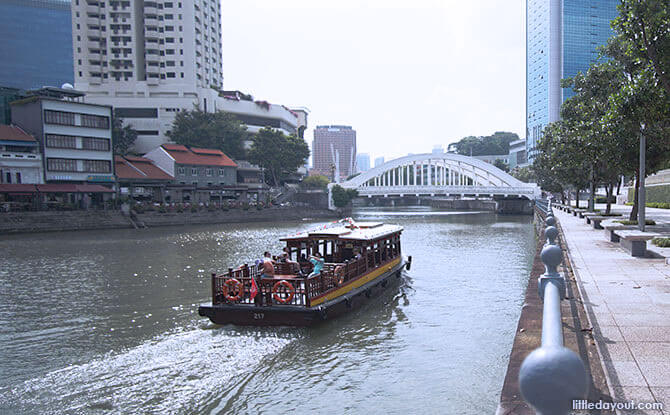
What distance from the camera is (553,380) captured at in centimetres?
166

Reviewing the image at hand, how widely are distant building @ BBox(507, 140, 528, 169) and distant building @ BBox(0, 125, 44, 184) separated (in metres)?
116

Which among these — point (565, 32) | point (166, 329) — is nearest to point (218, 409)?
point (166, 329)

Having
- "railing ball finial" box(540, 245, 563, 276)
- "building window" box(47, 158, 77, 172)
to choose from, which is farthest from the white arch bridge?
"railing ball finial" box(540, 245, 563, 276)

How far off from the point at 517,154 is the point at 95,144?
118m

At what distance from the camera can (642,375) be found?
5562 mm

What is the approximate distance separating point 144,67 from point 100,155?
1367 inches

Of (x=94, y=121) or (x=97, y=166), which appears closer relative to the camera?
(x=94, y=121)

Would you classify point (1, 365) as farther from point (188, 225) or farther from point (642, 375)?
point (188, 225)

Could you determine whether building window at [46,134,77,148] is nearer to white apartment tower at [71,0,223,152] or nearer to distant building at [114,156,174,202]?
distant building at [114,156,174,202]

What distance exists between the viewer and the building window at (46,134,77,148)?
47594 millimetres

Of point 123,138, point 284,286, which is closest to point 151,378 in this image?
point 284,286

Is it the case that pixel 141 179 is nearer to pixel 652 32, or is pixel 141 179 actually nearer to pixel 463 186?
pixel 463 186

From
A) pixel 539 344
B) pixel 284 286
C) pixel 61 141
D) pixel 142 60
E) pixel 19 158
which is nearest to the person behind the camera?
pixel 539 344

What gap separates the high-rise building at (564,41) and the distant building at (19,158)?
9909 cm
